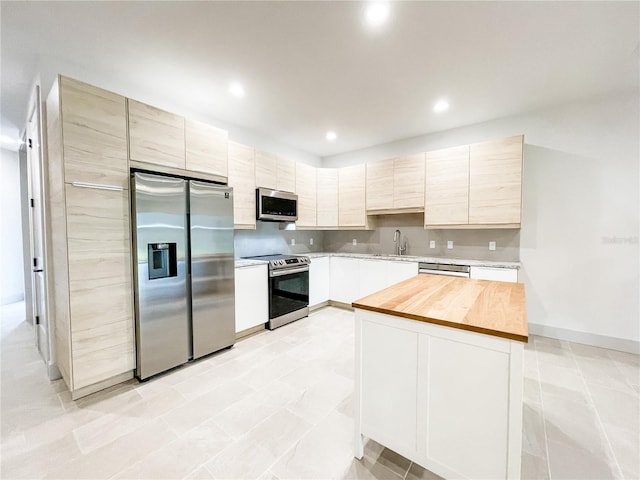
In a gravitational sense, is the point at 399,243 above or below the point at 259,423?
above

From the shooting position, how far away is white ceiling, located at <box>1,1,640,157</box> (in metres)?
1.79

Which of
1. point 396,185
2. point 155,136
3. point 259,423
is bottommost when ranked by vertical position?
point 259,423

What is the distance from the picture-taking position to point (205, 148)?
284cm

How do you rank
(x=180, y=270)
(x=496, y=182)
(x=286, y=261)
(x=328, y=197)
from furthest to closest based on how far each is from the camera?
(x=328, y=197)
(x=286, y=261)
(x=496, y=182)
(x=180, y=270)

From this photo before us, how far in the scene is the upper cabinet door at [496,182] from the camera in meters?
3.14

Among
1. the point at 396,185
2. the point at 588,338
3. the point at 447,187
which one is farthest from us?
the point at 396,185

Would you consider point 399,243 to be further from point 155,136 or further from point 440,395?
point 155,136

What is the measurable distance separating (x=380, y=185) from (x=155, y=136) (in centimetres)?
309

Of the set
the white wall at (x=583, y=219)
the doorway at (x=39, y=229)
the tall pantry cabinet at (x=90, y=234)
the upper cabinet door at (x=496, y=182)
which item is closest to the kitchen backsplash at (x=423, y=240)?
the white wall at (x=583, y=219)

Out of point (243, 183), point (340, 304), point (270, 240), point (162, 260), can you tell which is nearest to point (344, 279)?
point (340, 304)

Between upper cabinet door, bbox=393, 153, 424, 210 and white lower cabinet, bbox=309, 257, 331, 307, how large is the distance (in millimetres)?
1495

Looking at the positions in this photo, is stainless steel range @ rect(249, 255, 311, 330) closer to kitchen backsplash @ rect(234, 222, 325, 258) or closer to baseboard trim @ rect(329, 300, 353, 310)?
kitchen backsplash @ rect(234, 222, 325, 258)

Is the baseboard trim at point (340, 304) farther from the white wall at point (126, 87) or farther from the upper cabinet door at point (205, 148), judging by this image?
the white wall at point (126, 87)

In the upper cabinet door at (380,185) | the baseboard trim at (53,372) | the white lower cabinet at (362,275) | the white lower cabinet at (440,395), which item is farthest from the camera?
the upper cabinet door at (380,185)
